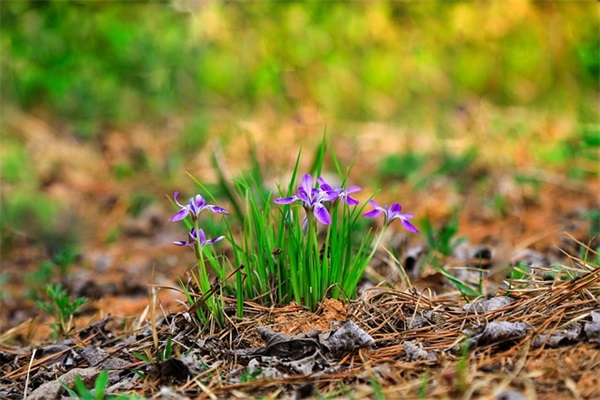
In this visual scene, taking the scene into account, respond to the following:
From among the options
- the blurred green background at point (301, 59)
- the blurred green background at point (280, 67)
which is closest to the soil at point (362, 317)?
the blurred green background at point (280, 67)

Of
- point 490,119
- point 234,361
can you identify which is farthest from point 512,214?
point 234,361

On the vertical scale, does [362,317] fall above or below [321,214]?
below

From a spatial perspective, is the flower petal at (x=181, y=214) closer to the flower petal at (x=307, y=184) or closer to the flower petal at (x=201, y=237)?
the flower petal at (x=201, y=237)

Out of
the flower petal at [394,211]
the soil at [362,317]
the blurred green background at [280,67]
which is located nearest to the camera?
the soil at [362,317]

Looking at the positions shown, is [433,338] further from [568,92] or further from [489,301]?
[568,92]

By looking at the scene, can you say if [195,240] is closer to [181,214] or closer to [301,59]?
[181,214]

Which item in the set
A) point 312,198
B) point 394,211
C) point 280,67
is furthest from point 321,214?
point 280,67
